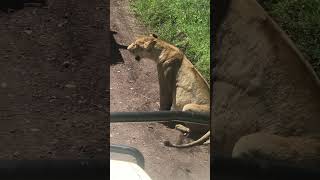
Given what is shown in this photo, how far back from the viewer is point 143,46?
4953mm

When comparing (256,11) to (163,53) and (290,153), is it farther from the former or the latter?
(290,153)

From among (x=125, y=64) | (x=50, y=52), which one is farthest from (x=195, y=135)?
(x=50, y=52)

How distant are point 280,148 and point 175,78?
0.98 meters

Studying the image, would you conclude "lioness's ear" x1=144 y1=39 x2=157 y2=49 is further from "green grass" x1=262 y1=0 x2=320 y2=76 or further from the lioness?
"green grass" x1=262 y1=0 x2=320 y2=76

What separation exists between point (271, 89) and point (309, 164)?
648 millimetres

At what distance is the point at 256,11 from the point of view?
499 cm

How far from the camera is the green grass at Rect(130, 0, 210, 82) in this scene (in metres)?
4.95

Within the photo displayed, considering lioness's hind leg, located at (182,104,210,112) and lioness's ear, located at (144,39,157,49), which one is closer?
lioness's ear, located at (144,39,157,49)

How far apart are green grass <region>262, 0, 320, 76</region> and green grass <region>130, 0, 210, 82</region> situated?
19.5 inches

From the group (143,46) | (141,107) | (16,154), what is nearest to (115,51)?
(143,46)

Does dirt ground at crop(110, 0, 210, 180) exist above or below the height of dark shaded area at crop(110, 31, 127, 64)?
below

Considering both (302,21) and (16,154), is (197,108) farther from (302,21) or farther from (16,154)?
(16,154)

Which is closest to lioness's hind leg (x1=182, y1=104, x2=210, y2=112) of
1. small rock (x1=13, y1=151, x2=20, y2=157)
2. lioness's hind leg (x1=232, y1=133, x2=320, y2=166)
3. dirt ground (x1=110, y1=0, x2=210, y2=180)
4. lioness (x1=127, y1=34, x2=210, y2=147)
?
lioness (x1=127, y1=34, x2=210, y2=147)

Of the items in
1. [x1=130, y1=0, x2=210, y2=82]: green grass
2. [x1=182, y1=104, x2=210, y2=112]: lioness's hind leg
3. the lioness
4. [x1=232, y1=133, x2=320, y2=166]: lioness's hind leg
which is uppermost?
[x1=130, y1=0, x2=210, y2=82]: green grass
